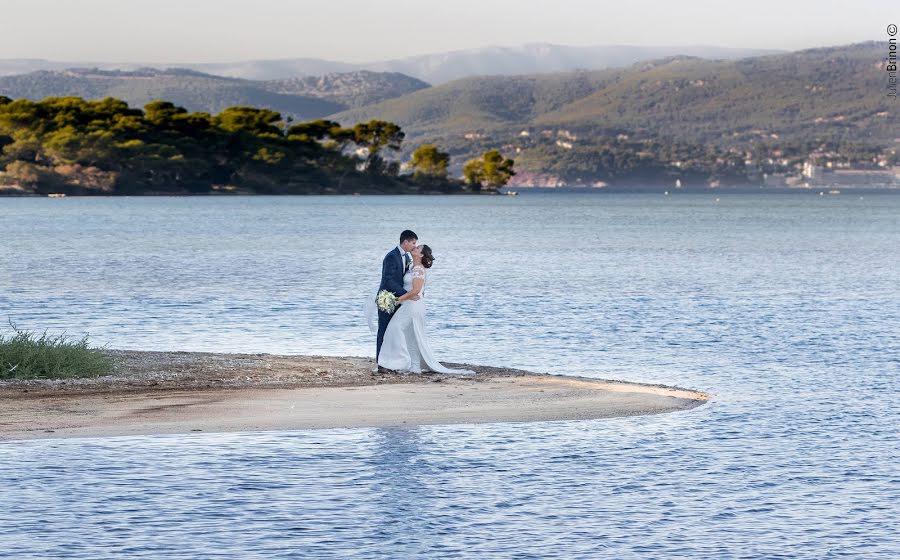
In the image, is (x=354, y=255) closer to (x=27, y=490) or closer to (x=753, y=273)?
(x=753, y=273)

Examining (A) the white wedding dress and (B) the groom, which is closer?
(B) the groom

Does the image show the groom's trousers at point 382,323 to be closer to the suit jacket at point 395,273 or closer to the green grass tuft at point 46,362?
the suit jacket at point 395,273

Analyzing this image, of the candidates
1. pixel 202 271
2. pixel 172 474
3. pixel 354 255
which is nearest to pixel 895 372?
pixel 172 474

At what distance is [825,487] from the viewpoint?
664 inches

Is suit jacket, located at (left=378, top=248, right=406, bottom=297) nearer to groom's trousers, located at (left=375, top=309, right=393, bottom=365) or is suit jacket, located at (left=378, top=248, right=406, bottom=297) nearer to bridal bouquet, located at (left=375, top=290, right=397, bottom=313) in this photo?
A: bridal bouquet, located at (left=375, top=290, right=397, bottom=313)

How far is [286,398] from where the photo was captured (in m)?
22.4

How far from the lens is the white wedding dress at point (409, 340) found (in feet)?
79.7

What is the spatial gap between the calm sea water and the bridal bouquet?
13.4 feet

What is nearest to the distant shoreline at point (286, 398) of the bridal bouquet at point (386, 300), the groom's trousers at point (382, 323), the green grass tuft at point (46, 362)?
the green grass tuft at point (46, 362)

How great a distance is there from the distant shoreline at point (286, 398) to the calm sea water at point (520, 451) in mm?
627

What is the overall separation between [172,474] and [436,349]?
52.6ft

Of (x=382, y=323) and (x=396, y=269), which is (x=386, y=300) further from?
(x=382, y=323)

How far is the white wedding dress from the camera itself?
79.7 feet

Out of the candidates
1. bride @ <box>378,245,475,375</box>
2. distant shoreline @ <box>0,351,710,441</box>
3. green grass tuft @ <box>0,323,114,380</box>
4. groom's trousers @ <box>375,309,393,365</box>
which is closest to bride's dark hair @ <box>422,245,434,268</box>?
bride @ <box>378,245,475,375</box>
